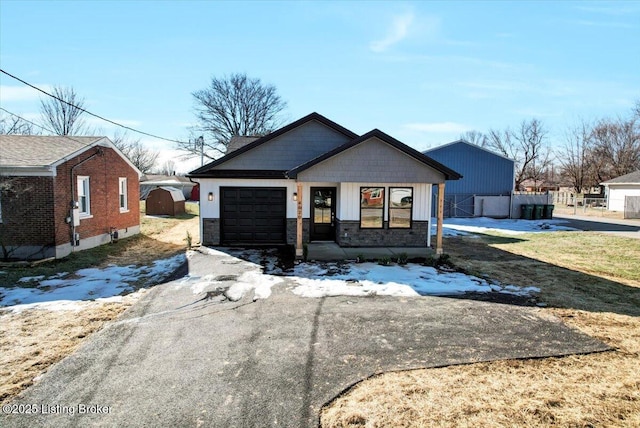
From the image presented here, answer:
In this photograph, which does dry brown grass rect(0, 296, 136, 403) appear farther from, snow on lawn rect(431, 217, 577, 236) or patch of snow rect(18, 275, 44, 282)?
snow on lawn rect(431, 217, 577, 236)

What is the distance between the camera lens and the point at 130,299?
782 cm

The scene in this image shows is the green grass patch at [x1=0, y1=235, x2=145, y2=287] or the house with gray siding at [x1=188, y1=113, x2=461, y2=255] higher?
the house with gray siding at [x1=188, y1=113, x2=461, y2=255]

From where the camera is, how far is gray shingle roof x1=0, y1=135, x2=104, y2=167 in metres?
11.3

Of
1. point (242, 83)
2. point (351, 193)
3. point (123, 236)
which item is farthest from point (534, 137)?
point (123, 236)

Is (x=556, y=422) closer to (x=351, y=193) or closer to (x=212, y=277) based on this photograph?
(x=212, y=277)

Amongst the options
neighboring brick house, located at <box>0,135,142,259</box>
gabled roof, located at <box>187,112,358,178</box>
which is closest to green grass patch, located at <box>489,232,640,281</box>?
gabled roof, located at <box>187,112,358,178</box>

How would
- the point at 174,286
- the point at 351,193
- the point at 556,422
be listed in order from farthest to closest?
the point at 351,193
the point at 174,286
the point at 556,422

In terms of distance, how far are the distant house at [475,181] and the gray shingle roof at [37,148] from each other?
22.1m

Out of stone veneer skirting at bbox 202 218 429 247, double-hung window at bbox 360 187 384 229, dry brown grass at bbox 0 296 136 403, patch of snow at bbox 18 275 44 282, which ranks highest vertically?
double-hung window at bbox 360 187 384 229

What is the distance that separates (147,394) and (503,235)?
1870 centimetres

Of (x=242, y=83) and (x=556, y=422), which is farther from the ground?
(x=242, y=83)

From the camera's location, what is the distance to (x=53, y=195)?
1143 cm

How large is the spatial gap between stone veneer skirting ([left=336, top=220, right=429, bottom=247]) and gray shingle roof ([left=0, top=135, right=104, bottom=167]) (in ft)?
30.2

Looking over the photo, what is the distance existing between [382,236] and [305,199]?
3080 millimetres
